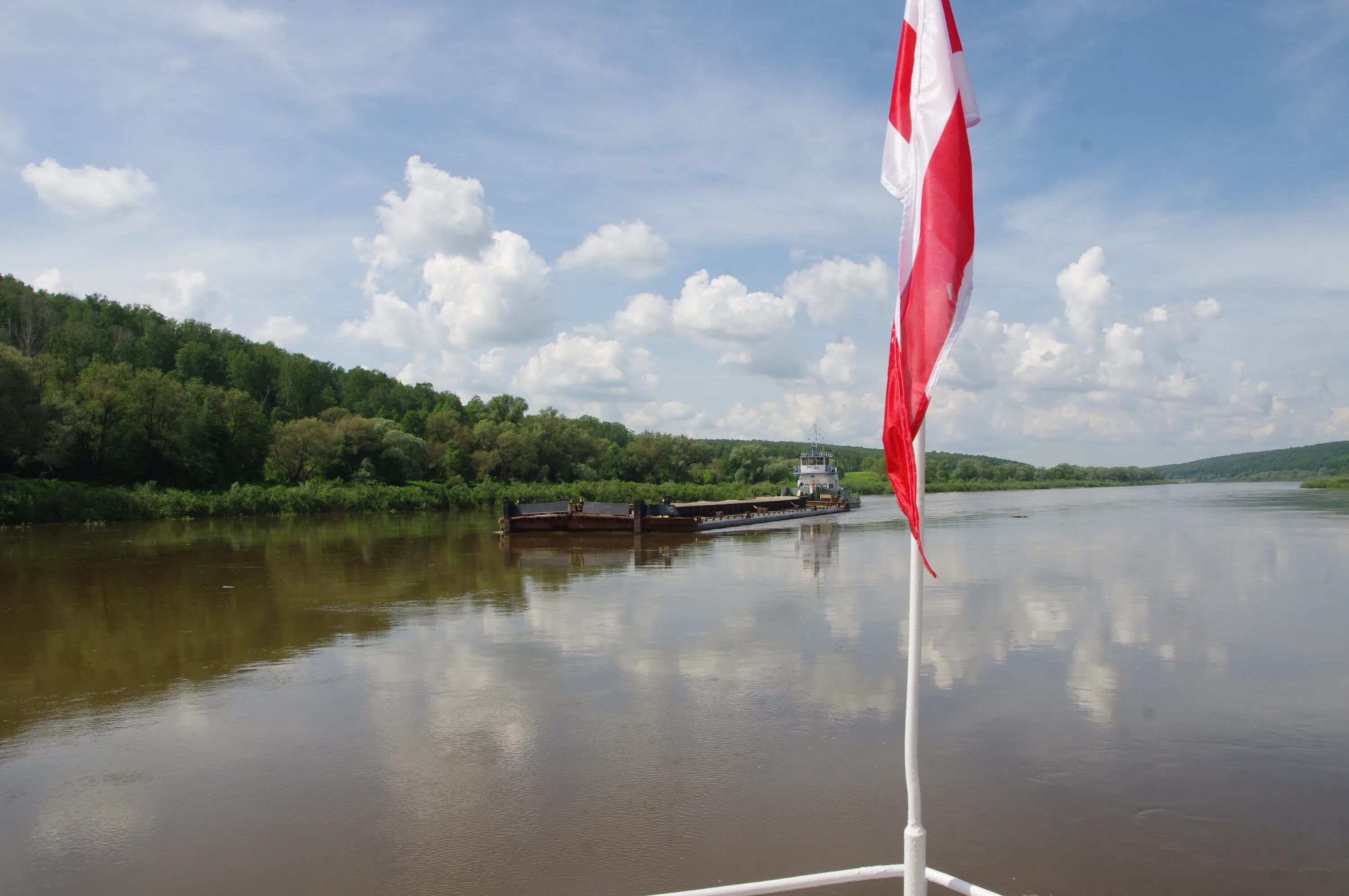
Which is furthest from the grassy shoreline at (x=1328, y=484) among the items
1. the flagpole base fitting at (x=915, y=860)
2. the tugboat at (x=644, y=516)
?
the flagpole base fitting at (x=915, y=860)

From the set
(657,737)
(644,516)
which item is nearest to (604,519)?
(644,516)

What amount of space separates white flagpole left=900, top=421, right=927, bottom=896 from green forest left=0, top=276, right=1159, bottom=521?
4067 cm

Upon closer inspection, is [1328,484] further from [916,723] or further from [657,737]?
[916,723]

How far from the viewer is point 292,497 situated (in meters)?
47.1

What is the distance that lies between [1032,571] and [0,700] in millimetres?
19185

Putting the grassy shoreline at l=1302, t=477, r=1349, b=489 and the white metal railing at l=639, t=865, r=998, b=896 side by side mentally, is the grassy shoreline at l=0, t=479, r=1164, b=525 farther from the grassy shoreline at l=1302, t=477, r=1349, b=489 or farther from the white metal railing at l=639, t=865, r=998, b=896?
the grassy shoreline at l=1302, t=477, r=1349, b=489

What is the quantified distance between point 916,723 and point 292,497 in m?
48.7

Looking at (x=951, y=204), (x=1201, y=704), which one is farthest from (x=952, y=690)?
(x=951, y=204)

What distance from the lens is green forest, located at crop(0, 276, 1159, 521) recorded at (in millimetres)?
41156

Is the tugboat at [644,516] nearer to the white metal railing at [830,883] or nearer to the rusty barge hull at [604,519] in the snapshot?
the rusty barge hull at [604,519]

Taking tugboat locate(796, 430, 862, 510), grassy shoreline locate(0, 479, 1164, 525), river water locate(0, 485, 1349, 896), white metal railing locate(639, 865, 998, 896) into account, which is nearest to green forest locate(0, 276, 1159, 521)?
grassy shoreline locate(0, 479, 1164, 525)

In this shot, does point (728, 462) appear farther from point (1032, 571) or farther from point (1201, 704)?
point (1201, 704)

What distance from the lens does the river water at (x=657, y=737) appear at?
17.1 ft

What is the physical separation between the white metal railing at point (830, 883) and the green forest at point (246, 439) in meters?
39.9
